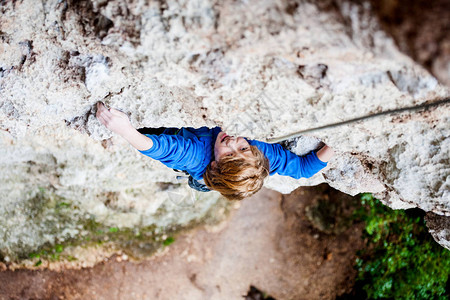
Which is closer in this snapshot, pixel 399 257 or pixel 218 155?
pixel 218 155

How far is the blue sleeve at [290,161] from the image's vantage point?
220 cm

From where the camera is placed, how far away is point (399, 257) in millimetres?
3762

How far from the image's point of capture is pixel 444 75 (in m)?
0.93

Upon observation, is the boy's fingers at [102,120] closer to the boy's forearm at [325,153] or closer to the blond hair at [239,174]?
the blond hair at [239,174]

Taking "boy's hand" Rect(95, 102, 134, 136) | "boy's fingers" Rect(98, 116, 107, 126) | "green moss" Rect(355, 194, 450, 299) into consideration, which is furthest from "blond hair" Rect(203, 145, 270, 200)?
"green moss" Rect(355, 194, 450, 299)

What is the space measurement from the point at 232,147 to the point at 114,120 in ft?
2.32

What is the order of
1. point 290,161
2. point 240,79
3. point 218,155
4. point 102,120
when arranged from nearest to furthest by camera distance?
point 240,79, point 102,120, point 218,155, point 290,161

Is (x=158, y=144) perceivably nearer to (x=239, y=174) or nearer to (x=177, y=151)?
(x=177, y=151)

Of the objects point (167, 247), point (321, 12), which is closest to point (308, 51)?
point (321, 12)

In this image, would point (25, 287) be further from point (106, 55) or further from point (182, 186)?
point (106, 55)

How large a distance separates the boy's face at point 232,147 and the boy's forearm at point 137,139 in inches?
17.0

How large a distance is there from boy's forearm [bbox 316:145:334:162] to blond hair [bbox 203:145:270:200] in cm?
34

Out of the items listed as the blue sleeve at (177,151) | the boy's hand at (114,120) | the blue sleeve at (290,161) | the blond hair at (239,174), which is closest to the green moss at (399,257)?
the blue sleeve at (290,161)

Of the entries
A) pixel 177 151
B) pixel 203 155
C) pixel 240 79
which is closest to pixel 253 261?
pixel 203 155
